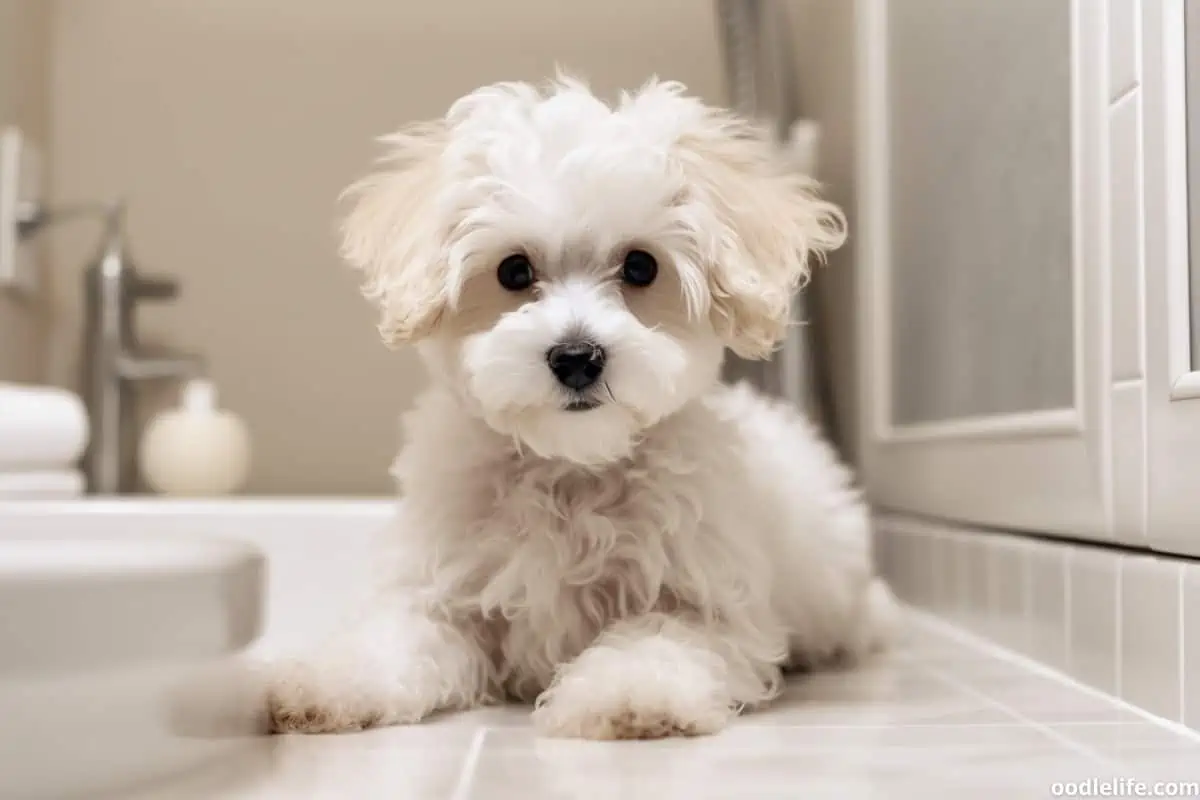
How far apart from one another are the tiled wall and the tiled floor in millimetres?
38

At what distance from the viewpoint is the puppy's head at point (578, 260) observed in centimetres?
105

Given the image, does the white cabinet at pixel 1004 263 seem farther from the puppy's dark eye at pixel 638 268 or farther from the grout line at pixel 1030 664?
the puppy's dark eye at pixel 638 268

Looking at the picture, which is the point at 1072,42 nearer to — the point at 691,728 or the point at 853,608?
the point at 853,608

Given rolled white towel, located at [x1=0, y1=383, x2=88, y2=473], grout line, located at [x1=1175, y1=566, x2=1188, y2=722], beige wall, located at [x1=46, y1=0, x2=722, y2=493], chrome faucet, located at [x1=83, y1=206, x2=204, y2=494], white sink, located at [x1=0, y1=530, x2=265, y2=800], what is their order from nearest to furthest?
white sink, located at [x1=0, y1=530, x2=265, y2=800] < grout line, located at [x1=1175, y1=566, x2=1188, y2=722] < rolled white towel, located at [x1=0, y1=383, x2=88, y2=473] < chrome faucet, located at [x1=83, y1=206, x2=204, y2=494] < beige wall, located at [x1=46, y1=0, x2=722, y2=493]

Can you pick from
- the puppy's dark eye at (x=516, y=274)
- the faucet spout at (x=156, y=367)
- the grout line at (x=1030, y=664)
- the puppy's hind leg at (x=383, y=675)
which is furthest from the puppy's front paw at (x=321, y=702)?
the faucet spout at (x=156, y=367)

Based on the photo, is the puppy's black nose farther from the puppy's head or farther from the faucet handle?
the faucet handle

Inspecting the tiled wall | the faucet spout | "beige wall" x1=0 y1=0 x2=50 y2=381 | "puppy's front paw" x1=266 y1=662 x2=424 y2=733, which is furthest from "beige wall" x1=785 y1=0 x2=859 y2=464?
"beige wall" x1=0 y1=0 x2=50 y2=381

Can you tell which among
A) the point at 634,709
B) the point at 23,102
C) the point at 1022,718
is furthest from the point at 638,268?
the point at 23,102

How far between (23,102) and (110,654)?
77.0 inches

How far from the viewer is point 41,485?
6.28 feet

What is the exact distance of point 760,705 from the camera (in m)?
1.13

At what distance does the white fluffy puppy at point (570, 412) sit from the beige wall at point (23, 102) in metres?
1.34

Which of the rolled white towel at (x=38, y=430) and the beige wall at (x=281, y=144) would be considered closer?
the rolled white towel at (x=38, y=430)

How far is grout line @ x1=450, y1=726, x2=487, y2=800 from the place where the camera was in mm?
823
